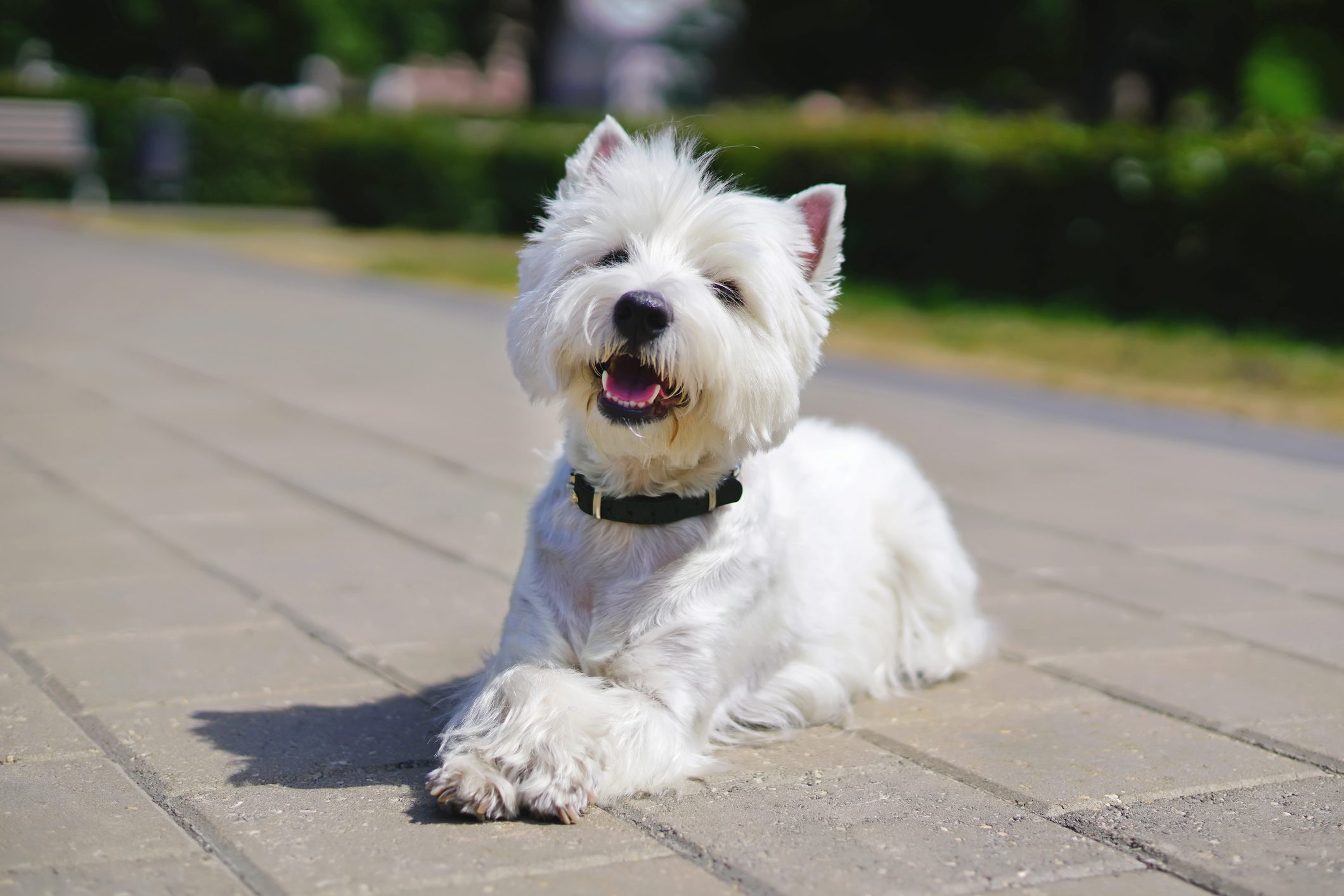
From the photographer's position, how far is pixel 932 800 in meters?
3.55

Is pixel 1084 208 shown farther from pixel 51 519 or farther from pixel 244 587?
pixel 244 587

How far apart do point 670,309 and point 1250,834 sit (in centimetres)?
174

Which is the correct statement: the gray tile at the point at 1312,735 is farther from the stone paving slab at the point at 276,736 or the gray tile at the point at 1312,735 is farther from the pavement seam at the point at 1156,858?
the stone paving slab at the point at 276,736

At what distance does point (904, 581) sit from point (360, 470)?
3402 millimetres

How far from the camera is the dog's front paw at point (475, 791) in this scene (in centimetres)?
325

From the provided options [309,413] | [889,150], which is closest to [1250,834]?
[309,413]

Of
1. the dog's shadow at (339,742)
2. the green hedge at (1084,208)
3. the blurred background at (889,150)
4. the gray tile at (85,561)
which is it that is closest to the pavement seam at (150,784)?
the dog's shadow at (339,742)

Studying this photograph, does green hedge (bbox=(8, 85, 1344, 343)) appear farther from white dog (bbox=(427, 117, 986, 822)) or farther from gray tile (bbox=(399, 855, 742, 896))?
gray tile (bbox=(399, 855, 742, 896))

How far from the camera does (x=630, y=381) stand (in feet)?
11.5

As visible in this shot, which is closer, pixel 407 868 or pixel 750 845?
pixel 407 868

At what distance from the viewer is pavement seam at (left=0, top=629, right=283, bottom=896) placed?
2947mm

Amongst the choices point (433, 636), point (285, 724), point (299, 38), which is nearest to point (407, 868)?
point (285, 724)

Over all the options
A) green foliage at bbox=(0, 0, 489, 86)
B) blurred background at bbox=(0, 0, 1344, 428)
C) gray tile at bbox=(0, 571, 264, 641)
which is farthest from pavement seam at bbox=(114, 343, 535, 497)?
green foliage at bbox=(0, 0, 489, 86)

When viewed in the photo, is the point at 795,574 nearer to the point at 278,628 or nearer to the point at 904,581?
the point at 904,581
